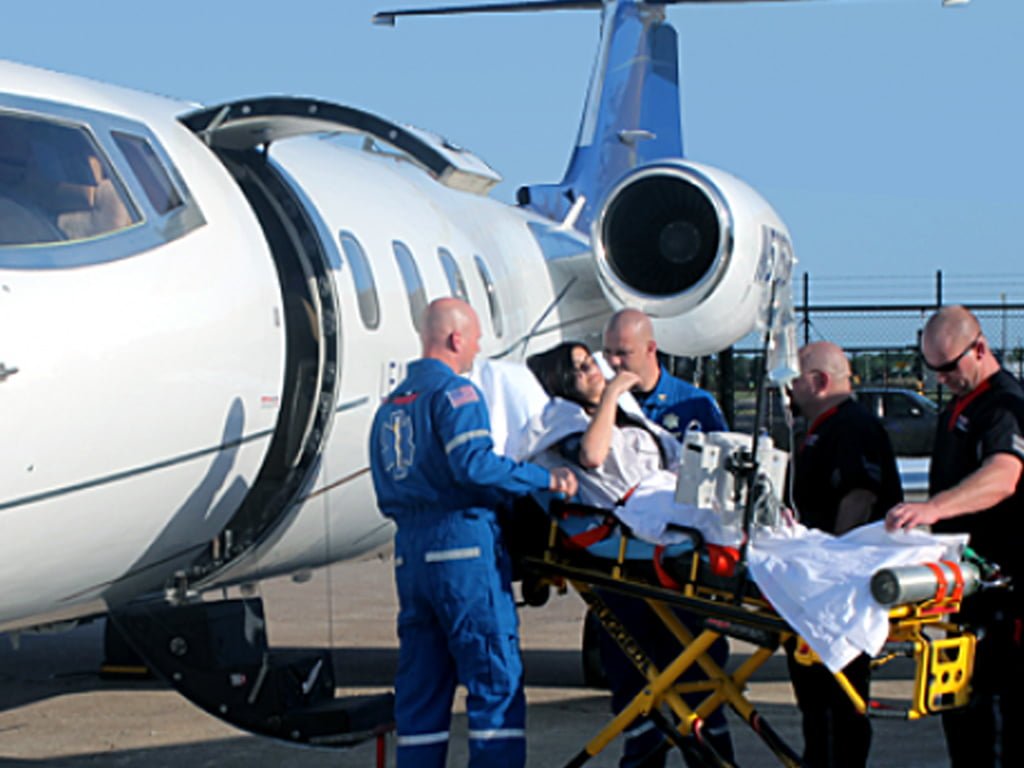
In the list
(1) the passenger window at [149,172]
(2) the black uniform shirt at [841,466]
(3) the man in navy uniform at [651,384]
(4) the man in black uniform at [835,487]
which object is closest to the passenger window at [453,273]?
(3) the man in navy uniform at [651,384]

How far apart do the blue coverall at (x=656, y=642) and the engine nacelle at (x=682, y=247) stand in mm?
3364

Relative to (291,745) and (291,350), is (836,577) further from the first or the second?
(291,745)

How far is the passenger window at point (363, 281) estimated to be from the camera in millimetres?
Answer: 7020

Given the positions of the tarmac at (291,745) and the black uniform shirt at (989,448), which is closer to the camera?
the black uniform shirt at (989,448)

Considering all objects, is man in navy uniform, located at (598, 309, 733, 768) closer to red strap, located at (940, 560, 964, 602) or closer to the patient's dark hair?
the patient's dark hair

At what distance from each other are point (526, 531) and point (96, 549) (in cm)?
158

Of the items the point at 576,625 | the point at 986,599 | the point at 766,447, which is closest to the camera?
the point at 766,447

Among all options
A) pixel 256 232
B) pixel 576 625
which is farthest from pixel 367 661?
pixel 256 232

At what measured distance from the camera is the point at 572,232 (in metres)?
11.9

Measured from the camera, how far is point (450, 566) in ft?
17.5

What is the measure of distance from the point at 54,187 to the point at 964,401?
3.50 meters

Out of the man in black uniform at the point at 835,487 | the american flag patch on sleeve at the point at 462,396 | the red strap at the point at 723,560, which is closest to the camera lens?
the red strap at the point at 723,560

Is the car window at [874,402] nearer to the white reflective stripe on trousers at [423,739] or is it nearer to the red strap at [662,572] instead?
the red strap at [662,572]

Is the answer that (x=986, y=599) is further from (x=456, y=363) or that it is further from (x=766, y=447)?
(x=456, y=363)
